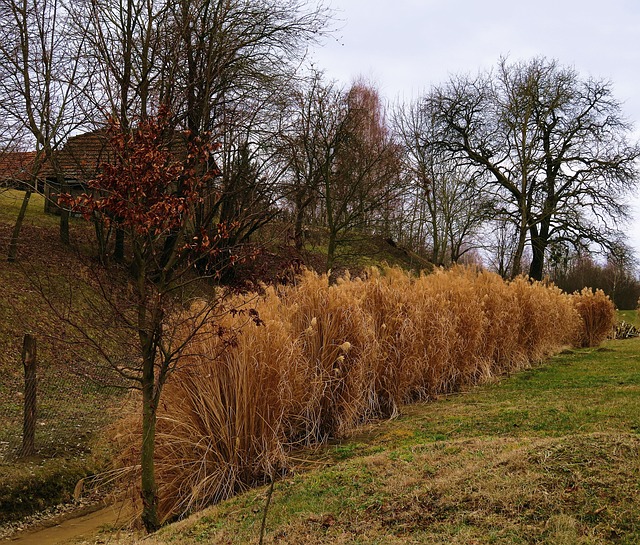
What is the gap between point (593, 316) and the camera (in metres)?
15.8

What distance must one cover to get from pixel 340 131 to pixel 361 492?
1421 cm

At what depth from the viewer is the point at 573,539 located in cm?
255

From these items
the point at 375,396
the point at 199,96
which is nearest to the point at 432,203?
the point at 199,96

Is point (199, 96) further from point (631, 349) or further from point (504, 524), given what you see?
point (504, 524)

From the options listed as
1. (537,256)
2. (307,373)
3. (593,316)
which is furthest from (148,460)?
(537,256)

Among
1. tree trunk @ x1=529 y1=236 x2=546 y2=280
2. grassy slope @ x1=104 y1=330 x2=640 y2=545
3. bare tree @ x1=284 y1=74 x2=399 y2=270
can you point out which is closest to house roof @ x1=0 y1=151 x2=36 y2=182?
bare tree @ x1=284 y1=74 x2=399 y2=270

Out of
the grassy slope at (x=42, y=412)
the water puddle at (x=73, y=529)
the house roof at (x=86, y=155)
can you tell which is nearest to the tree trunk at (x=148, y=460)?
the grassy slope at (x=42, y=412)

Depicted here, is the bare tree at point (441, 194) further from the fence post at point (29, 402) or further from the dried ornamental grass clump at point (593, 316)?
the fence post at point (29, 402)

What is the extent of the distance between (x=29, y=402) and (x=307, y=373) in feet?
10.8

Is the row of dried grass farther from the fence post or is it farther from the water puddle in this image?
the fence post

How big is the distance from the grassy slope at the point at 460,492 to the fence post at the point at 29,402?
343 cm

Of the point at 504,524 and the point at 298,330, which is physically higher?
the point at 298,330

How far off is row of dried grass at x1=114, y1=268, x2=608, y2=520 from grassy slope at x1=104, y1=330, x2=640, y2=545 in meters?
0.43

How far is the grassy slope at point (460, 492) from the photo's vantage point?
2.76 meters
